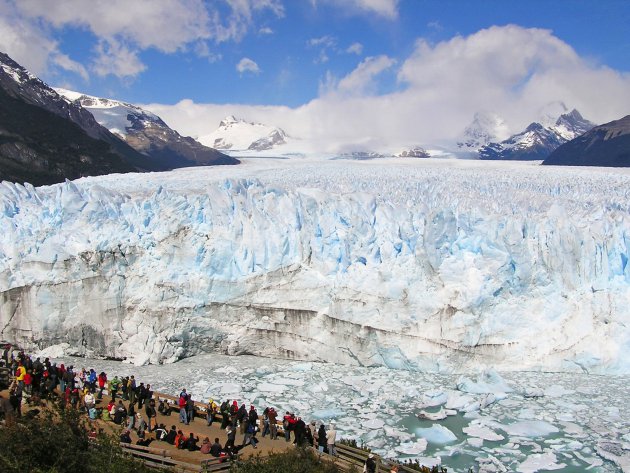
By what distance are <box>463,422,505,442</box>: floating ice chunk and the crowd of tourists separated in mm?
2745

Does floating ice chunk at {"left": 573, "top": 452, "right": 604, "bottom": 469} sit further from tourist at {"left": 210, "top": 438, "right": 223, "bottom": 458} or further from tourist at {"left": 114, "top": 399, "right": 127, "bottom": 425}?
tourist at {"left": 114, "top": 399, "right": 127, "bottom": 425}

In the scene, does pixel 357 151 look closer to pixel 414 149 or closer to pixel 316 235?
pixel 414 149

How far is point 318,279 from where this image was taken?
1698 centimetres

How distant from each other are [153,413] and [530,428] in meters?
7.40

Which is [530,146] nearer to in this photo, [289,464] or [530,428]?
[530,428]

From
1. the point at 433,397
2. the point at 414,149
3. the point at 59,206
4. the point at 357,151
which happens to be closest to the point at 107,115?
the point at 357,151

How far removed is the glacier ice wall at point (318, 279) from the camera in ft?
51.6

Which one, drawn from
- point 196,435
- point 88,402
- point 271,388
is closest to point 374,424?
point 271,388

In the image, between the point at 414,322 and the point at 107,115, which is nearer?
the point at 414,322

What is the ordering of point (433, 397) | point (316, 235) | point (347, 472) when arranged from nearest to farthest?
point (347, 472), point (433, 397), point (316, 235)

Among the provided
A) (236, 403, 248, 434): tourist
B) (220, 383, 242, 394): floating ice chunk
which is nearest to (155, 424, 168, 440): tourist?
(236, 403, 248, 434): tourist

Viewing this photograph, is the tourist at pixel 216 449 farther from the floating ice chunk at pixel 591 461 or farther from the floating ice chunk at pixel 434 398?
the floating ice chunk at pixel 591 461

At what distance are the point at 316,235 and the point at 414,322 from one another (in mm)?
3948

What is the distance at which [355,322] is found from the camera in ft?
53.1
